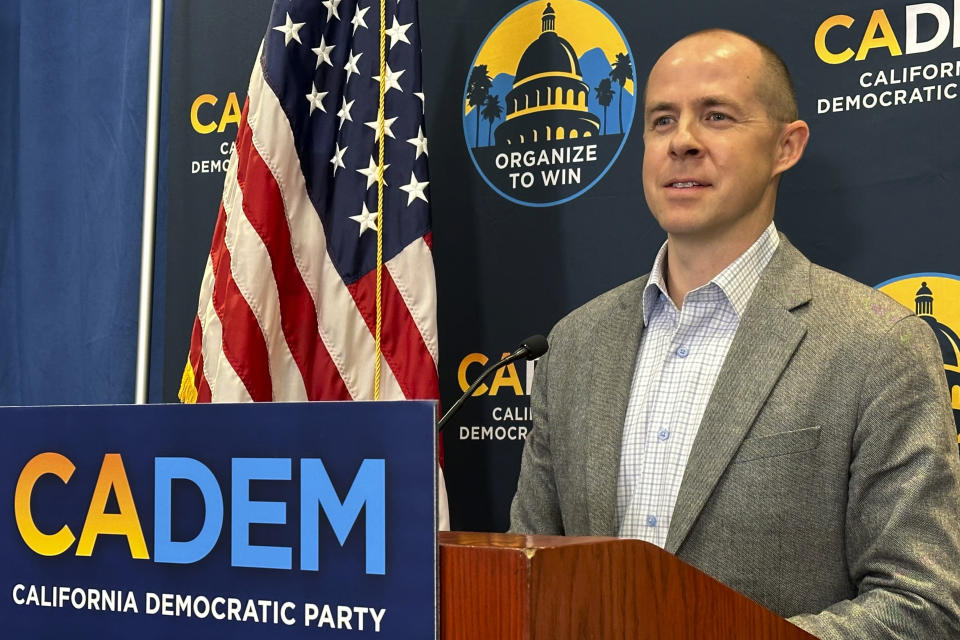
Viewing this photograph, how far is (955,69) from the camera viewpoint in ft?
7.63

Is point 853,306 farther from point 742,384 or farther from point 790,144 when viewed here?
point 790,144

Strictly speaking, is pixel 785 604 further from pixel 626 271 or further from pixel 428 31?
pixel 428 31

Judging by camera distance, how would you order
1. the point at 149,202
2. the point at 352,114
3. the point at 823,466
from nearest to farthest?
the point at 823,466
the point at 352,114
the point at 149,202

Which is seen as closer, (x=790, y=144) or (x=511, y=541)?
(x=511, y=541)

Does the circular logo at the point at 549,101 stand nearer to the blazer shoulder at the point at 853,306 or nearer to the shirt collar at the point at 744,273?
the shirt collar at the point at 744,273

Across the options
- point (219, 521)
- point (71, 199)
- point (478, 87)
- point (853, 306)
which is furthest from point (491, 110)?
point (219, 521)

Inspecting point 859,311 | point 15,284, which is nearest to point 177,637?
point 859,311

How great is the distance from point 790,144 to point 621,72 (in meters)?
0.80

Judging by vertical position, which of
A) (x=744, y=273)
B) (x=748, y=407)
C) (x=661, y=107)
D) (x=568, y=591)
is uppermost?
(x=661, y=107)

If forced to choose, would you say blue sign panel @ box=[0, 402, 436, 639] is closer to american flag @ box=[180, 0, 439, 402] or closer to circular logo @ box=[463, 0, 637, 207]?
american flag @ box=[180, 0, 439, 402]

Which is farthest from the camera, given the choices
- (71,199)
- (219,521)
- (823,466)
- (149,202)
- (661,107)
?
(71,199)

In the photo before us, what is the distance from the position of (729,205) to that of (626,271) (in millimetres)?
767

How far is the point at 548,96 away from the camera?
2844mm

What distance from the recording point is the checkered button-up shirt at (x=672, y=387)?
1.86 meters
